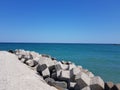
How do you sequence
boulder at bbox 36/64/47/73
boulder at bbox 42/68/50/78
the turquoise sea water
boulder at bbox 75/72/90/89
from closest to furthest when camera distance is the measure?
boulder at bbox 75/72/90/89 < boulder at bbox 42/68/50/78 < boulder at bbox 36/64/47/73 < the turquoise sea water

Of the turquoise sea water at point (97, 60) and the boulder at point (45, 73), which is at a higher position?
the boulder at point (45, 73)

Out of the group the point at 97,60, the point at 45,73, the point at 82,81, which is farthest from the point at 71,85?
the point at 97,60

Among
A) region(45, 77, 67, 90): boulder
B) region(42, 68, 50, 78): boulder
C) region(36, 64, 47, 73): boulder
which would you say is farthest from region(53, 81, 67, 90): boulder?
region(36, 64, 47, 73): boulder

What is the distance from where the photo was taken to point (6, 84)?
5.88 metres

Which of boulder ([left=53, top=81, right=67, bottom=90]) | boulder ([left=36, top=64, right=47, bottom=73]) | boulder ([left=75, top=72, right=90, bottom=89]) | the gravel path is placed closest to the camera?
the gravel path

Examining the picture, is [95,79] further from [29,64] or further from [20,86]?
[29,64]

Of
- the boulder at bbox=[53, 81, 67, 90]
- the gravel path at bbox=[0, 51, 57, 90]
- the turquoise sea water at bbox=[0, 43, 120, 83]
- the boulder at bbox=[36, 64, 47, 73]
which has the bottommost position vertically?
the turquoise sea water at bbox=[0, 43, 120, 83]

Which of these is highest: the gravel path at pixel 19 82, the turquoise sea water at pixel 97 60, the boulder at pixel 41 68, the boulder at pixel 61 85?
the boulder at pixel 41 68

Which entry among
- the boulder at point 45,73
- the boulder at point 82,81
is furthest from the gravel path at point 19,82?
the boulder at point 82,81

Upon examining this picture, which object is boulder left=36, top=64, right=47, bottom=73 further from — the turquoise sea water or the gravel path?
the turquoise sea water

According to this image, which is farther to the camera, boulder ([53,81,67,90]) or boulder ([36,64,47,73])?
boulder ([36,64,47,73])

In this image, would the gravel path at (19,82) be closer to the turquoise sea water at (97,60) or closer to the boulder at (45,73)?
the boulder at (45,73)

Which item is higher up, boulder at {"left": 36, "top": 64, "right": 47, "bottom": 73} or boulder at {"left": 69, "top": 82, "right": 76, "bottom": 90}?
boulder at {"left": 36, "top": 64, "right": 47, "bottom": 73}

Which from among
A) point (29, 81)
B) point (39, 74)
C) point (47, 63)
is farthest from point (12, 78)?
point (47, 63)
